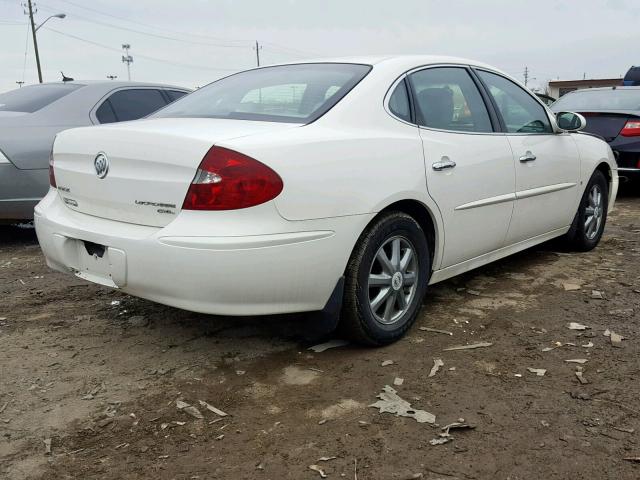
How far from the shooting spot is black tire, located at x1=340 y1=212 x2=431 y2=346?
118 inches

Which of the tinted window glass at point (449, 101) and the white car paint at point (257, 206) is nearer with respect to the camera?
the white car paint at point (257, 206)

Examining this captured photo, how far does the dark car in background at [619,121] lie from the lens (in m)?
7.76

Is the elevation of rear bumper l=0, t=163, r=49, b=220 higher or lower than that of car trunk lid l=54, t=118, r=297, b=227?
lower

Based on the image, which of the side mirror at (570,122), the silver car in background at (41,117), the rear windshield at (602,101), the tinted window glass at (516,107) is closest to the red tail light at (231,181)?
the tinted window glass at (516,107)

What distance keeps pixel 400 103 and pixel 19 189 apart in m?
3.44

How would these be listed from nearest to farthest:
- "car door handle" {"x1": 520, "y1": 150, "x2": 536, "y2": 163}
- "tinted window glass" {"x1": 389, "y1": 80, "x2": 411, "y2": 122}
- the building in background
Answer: "tinted window glass" {"x1": 389, "y1": 80, "x2": 411, "y2": 122}
"car door handle" {"x1": 520, "y1": 150, "x2": 536, "y2": 163}
the building in background

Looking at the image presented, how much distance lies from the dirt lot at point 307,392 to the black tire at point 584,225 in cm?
95

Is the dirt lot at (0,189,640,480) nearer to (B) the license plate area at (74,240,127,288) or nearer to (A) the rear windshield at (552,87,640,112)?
(B) the license plate area at (74,240,127,288)

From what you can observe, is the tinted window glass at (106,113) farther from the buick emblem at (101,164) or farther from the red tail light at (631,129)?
the red tail light at (631,129)

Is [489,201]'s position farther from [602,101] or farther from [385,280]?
[602,101]

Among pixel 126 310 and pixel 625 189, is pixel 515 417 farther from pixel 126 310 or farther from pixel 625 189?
pixel 625 189

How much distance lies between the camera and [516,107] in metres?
4.33

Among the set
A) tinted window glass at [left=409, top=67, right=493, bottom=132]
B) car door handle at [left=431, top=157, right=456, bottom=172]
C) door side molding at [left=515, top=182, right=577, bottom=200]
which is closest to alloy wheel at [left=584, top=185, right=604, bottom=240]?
door side molding at [left=515, top=182, right=577, bottom=200]

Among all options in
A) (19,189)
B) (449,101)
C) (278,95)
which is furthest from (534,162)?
(19,189)
